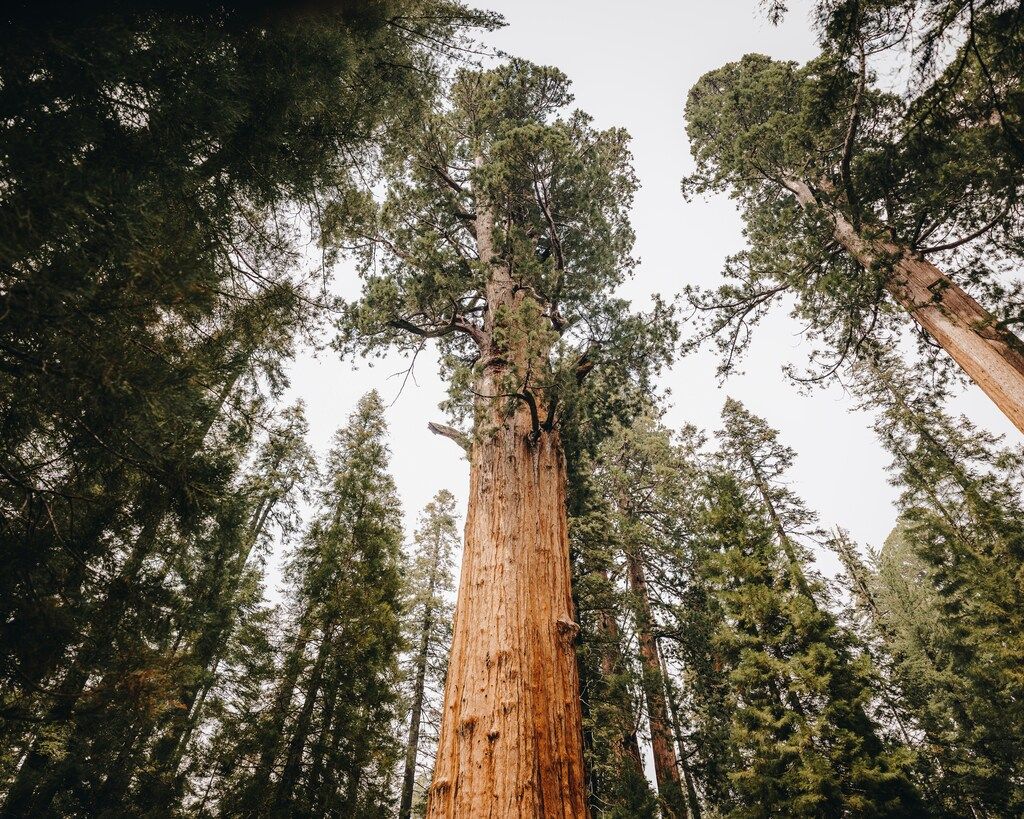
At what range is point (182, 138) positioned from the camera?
8.85 ft

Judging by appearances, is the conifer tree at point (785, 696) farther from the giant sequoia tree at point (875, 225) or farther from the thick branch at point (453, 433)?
the thick branch at point (453, 433)

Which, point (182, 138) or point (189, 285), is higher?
point (182, 138)

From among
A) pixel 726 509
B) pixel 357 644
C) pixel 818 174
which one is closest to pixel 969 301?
pixel 818 174

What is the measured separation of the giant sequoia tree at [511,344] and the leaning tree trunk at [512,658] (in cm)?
1

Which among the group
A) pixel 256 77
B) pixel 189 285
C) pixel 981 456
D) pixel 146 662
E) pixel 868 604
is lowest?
pixel 146 662

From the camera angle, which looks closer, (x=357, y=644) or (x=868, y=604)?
(x=357, y=644)

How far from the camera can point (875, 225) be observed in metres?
6.02

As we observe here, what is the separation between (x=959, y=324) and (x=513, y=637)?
6.91m

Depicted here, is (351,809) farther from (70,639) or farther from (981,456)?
(981,456)

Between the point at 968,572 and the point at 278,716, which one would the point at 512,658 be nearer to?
the point at 278,716

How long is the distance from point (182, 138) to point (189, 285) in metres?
1.12

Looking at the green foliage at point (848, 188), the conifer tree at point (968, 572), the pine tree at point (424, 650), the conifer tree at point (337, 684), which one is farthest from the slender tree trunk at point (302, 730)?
the conifer tree at point (968, 572)

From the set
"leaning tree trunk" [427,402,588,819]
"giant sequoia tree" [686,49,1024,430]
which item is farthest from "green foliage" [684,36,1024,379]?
"leaning tree trunk" [427,402,588,819]

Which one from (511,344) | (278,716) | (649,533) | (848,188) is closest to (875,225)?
(848,188)
